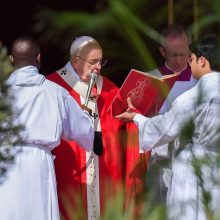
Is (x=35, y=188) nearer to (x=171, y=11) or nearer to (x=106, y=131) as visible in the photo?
(x=106, y=131)

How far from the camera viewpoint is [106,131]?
22.3 ft

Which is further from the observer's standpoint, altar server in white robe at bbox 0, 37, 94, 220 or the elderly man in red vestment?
the elderly man in red vestment

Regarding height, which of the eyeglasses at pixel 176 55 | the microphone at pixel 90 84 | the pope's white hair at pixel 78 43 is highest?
the pope's white hair at pixel 78 43

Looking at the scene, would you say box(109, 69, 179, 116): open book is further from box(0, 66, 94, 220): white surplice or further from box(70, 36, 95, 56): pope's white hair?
box(70, 36, 95, 56): pope's white hair

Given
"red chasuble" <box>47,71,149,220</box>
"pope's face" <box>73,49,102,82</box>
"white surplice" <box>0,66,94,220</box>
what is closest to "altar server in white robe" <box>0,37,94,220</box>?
"white surplice" <box>0,66,94,220</box>

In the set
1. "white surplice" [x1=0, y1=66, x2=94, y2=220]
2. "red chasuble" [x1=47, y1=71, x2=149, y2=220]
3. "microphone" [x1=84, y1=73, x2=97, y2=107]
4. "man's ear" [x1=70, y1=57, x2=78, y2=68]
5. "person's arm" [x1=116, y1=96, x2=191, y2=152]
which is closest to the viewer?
"person's arm" [x1=116, y1=96, x2=191, y2=152]

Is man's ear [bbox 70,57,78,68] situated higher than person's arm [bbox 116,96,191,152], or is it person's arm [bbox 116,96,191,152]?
man's ear [bbox 70,57,78,68]

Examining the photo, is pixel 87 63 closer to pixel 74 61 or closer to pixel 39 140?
pixel 74 61

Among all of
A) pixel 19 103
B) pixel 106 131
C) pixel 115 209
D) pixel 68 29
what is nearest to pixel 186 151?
pixel 115 209

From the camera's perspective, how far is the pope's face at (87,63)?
6.72 m

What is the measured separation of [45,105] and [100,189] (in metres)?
1.25

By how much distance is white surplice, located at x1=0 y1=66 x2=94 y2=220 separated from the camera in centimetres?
595

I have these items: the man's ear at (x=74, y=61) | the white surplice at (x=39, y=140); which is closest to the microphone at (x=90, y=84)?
the man's ear at (x=74, y=61)

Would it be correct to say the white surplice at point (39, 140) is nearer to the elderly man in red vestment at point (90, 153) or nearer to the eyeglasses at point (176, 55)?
the elderly man in red vestment at point (90, 153)
